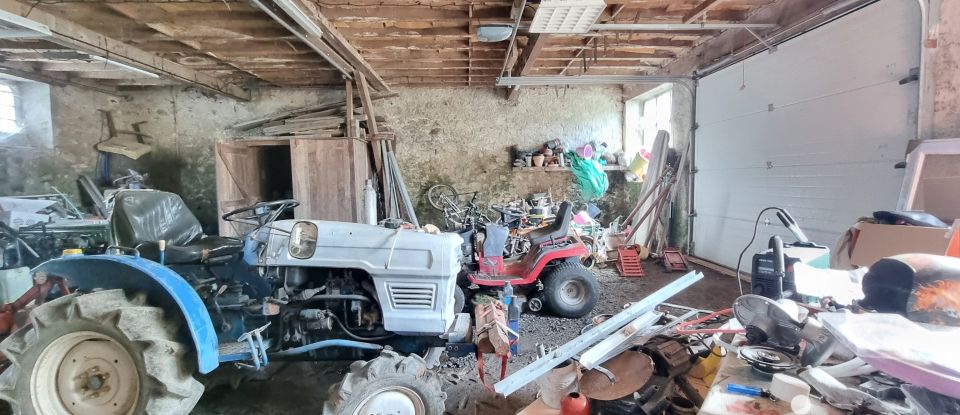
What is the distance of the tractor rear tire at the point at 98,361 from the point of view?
1.59 m

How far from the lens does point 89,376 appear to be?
1.69m

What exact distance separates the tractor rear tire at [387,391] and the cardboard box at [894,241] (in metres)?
2.60

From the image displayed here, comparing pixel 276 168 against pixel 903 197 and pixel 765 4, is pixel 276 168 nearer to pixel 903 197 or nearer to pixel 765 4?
pixel 765 4

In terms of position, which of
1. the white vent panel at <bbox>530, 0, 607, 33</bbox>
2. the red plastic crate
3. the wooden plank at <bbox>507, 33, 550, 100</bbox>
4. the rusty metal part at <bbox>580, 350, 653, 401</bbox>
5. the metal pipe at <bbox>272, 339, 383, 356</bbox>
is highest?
the wooden plank at <bbox>507, 33, 550, 100</bbox>

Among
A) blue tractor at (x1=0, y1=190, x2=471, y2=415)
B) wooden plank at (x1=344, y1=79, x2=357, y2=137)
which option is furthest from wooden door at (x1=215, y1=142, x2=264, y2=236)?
blue tractor at (x1=0, y1=190, x2=471, y2=415)

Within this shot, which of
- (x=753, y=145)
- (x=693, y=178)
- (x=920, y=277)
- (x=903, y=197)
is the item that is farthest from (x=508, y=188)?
(x=920, y=277)

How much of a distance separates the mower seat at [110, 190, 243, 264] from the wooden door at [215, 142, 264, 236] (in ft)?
9.76

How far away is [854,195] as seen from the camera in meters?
3.06

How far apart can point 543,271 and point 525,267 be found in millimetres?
170

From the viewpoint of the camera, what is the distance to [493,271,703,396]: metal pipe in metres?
1.64

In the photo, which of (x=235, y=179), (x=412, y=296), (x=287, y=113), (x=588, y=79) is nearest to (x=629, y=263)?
(x=588, y=79)

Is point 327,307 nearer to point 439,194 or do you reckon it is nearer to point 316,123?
point 316,123

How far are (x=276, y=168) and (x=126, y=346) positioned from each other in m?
5.50

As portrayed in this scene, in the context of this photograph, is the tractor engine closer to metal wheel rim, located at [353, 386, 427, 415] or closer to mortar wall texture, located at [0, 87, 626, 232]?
metal wheel rim, located at [353, 386, 427, 415]
